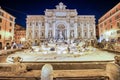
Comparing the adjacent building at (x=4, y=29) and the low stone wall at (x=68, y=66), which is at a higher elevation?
the adjacent building at (x=4, y=29)

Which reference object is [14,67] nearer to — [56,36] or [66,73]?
[66,73]

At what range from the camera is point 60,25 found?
48.0 metres

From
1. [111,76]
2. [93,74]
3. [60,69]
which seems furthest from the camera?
[60,69]

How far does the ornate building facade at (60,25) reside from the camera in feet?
154

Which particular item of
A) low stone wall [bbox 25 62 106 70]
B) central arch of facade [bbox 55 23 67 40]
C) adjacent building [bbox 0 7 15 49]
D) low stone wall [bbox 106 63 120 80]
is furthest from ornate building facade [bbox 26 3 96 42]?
low stone wall [bbox 106 63 120 80]

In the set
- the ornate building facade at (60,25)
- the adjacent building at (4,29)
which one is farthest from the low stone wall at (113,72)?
the ornate building facade at (60,25)

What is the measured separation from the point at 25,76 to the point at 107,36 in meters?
37.7

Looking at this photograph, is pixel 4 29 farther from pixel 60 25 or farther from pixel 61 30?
pixel 61 30

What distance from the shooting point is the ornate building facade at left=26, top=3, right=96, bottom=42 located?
46969mm

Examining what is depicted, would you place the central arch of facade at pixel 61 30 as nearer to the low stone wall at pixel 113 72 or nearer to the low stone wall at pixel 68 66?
the low stone wall at pixel 68 66

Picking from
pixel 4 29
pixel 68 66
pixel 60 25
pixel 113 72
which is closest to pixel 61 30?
pixel 60 25

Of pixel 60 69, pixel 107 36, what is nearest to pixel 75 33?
pixel 107 36

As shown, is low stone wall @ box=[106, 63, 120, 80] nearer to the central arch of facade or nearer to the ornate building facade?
the ornate building facade

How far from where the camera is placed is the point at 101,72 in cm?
655
